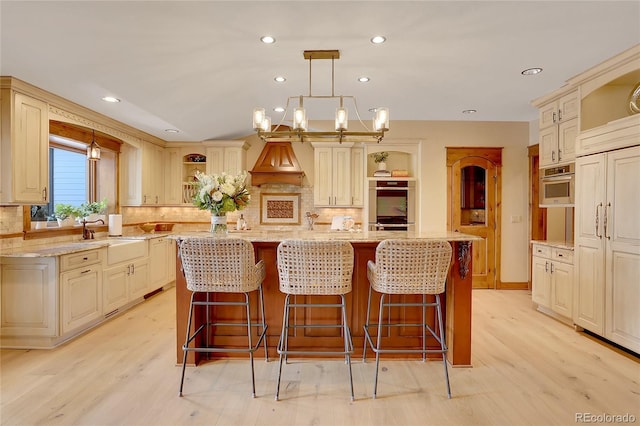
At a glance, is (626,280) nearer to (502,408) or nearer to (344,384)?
(502,408)

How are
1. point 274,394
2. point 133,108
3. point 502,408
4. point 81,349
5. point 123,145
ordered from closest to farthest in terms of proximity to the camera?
1. point 502,408
2. point 274,394
3. point 81,349
4. point 133,108
5. point 123,145

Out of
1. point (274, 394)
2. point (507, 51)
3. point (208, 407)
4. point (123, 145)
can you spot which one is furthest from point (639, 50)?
point (123, 145)

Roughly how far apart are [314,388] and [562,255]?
10.1 feet

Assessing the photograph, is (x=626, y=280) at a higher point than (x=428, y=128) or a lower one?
lower

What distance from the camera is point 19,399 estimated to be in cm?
231

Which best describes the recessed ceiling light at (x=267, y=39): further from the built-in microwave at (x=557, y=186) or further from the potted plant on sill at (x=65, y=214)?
the built-in microwave at (x=557, y=186)

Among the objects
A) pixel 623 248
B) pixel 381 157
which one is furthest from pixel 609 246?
pixel 381 157

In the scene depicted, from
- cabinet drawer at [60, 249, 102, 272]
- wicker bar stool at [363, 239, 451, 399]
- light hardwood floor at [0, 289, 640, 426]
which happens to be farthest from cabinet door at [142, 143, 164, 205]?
wicker bar stool at [363, 239, 451, 399]

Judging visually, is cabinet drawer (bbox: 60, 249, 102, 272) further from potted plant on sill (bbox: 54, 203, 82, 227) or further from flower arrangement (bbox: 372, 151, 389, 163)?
flower arrangement (bbox: 372, 151, 389, 163)

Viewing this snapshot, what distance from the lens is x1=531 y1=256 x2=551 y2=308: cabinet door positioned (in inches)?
159

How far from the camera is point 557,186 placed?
13.1 feet

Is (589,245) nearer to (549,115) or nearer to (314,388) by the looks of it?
(549,115)

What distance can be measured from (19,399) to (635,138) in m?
5.00

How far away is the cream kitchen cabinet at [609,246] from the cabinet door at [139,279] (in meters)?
5.02
